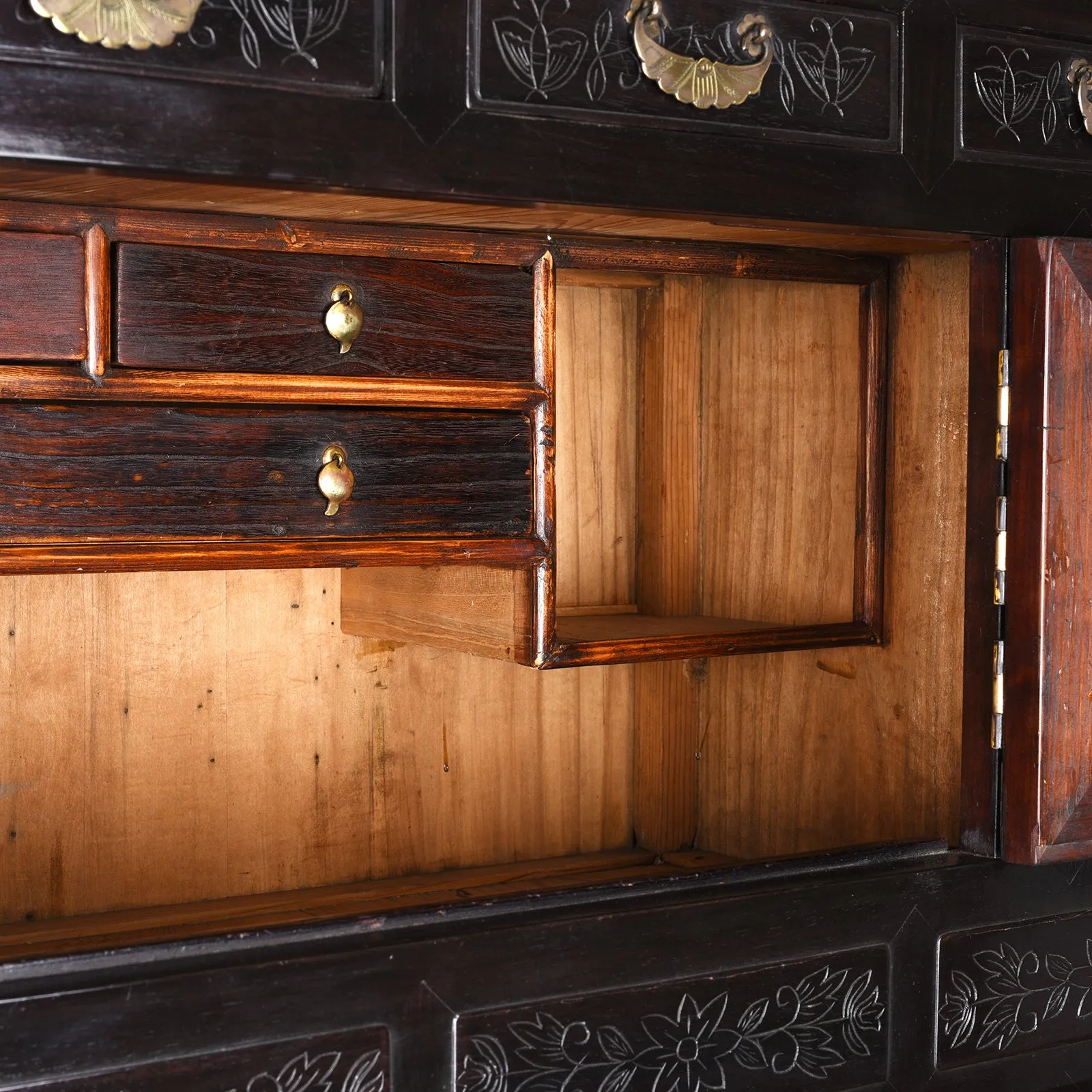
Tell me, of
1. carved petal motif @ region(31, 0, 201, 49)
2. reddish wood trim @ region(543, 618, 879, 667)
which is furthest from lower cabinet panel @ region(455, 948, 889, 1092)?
carved petal motif @ region(31, 0, 201, 49)

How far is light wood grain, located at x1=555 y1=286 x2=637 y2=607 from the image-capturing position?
1694 mm

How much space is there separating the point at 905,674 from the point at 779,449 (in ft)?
0.96

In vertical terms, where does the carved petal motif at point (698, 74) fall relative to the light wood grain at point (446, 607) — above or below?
above

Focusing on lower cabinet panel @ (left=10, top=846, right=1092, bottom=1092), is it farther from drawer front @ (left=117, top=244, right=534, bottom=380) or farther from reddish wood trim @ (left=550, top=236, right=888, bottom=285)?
reddish wood trim @ (left=550, top=236, right=888, bottom=285)

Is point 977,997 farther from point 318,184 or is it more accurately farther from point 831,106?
A: point 318,184

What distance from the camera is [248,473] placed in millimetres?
1107

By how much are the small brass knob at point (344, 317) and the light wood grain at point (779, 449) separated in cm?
59

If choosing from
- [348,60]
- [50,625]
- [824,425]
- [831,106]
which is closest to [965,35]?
[831,106]

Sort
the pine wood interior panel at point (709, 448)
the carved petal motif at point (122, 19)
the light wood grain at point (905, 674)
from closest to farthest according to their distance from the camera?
the carved petal motif at point (122, 19) < the light wood grain at point (905, 674) < the pine wood interior panel at point (709, 448)

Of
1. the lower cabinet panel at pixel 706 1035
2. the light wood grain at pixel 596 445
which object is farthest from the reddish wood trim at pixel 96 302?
the light wood grain at pixel 596 445

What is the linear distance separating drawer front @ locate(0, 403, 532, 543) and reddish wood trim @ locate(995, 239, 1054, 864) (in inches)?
17.3

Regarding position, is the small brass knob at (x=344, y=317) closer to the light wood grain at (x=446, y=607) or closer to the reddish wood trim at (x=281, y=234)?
the reddish wood trim at (x=281, y=234)

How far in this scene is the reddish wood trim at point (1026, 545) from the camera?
122cm

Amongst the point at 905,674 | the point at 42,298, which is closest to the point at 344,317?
the point at 42,298
